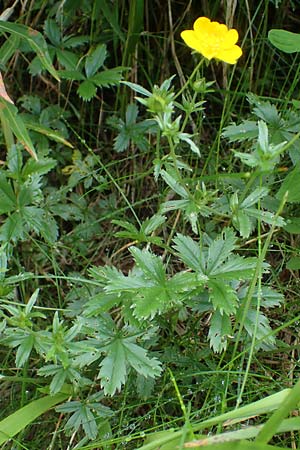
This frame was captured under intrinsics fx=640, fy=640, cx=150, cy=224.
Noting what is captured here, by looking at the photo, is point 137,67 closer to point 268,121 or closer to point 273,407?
point 268,121

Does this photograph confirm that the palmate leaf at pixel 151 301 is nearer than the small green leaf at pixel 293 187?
Yes

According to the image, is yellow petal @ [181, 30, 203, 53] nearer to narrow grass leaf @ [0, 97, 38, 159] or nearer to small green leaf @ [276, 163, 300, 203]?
small green leaf @ [276, 163, 300, 203]

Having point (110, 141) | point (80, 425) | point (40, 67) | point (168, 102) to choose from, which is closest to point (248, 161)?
point (168, 102)

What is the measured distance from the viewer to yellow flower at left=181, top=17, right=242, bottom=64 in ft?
3.90

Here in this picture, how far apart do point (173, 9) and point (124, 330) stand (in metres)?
1.16

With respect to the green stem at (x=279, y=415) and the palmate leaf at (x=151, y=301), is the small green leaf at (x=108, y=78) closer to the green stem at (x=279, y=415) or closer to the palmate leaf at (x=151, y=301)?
the palmate leaf at (x=151, y=301)

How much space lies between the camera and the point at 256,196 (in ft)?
4.17

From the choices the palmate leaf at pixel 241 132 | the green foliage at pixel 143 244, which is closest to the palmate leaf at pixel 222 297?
the green foliage at pixel 143 244

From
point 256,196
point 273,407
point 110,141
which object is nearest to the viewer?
point 273,407

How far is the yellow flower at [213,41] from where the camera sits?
3.90 feet

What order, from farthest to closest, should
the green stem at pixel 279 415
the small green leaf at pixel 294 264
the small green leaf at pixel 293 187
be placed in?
1. the small green leaf at pixel 294 264
2. the small green leaf at pixel 293 187
3. the green stem at pixel 279 415

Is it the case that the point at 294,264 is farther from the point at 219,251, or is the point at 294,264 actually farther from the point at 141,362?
the point at 141,362

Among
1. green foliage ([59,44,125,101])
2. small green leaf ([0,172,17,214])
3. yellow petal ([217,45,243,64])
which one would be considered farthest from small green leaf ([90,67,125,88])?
yellow petal ([217,45,243,64])

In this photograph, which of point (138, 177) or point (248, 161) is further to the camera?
point (138, 177)
